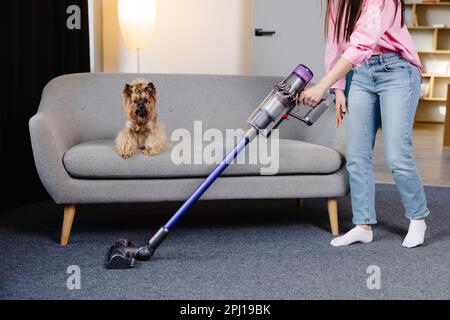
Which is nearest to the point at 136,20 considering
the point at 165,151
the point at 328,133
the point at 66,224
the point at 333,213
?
the point at 165,151

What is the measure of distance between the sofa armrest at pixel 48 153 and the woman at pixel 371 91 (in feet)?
3.52

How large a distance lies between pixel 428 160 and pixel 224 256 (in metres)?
3.42

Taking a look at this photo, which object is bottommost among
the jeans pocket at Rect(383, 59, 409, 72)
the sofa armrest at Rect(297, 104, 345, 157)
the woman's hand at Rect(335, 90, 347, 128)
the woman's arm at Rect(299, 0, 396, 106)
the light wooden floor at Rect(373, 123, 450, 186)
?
the light wooden floor at Rect(373, 123, 450, 186)

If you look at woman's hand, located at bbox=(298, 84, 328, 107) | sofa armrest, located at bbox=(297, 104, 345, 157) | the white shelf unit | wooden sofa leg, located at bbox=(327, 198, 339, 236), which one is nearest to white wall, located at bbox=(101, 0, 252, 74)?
sofa armrest, located at bbox=(297, 104, 345, 157)

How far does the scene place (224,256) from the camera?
2.43 meters

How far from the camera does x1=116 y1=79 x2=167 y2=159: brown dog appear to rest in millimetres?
2623

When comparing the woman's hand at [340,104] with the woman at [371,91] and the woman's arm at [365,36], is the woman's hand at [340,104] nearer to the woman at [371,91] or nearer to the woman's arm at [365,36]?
the woman at [371,91]

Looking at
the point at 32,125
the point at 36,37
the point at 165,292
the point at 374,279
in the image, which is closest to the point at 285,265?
the point at 374,279

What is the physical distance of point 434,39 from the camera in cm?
870

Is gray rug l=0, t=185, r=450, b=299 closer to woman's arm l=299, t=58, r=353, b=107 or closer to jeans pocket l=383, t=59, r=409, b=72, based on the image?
woman's arm l=299, t=58, r=353, b=107

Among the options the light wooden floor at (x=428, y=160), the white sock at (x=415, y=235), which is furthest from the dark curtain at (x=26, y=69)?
the light wooden floor at (x=428, y=160)

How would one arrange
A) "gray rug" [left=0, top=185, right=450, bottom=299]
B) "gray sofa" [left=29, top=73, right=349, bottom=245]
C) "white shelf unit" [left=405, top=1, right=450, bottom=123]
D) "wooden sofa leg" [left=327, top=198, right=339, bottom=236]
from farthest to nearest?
"white shelf unit" [left=405, top=1, right=450, bottom=123], "wooden sofa leg" [left=327, top=198, right=339, bottom=236], "gray sofa" [left=29, top=73, right=349, bottom=245], "gray rug" [left=0, top=185, right=450, bottom=299]

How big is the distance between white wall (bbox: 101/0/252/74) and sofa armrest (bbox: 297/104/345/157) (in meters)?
1.72
